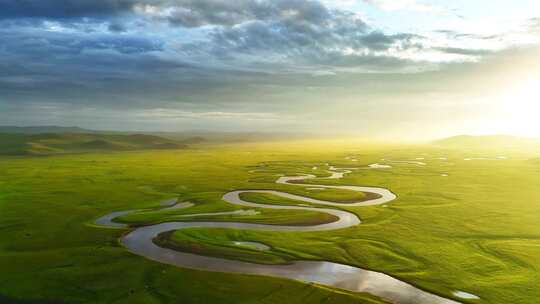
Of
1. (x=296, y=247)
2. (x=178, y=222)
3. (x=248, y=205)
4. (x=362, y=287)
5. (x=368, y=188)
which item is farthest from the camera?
(x=368, y=188)

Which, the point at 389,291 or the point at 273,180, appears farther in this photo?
the point at 273,180

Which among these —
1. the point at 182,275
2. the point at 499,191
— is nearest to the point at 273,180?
the point at 499,191

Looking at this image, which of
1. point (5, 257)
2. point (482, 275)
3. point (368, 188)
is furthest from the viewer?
point (368, 188)

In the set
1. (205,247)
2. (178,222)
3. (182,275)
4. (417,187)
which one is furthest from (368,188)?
(182,275)

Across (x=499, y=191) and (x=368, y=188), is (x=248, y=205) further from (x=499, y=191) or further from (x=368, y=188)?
(x=499, y=191)

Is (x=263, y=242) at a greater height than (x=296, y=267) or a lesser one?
greater

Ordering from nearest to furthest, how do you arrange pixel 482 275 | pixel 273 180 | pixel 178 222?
pixel 482 275 < pixel 178 222 < pixel 273 180

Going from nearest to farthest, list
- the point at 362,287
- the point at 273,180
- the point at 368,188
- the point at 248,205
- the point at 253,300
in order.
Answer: the point at 253,300, the point at 362,287, the point at 248,205, the point at 368,188, the point at 273,180

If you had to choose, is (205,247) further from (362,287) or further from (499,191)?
(499,191)

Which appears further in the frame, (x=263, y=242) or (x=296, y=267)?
(x=263, y=242)
